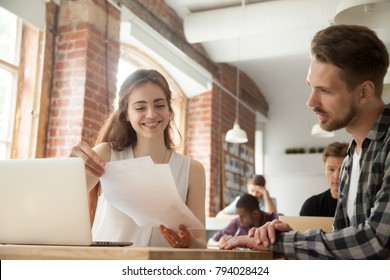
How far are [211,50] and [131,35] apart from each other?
1829mm

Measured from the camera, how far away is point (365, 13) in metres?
2.55

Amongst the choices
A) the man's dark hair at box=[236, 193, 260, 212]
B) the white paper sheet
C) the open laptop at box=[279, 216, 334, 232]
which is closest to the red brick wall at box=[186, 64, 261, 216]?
the man's dark hair at box=[236, 193, 260, 212]

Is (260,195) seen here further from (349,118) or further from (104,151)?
(349,118)

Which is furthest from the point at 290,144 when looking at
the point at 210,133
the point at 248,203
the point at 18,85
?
the point at 18,85

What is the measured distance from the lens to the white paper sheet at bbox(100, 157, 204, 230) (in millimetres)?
1199

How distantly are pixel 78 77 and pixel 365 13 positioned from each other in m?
2.24

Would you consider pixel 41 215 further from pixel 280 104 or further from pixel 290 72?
pixel 280 104

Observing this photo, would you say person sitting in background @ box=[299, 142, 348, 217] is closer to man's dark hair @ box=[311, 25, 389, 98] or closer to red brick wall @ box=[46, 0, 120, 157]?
man's dark hair @ box=[311, 25, 389, 98]

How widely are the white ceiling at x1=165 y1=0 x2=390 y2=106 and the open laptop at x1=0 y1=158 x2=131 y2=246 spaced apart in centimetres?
374

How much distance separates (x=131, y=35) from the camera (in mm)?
4480

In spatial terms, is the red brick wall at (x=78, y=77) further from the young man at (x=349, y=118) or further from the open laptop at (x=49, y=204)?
the young man at (x=349, y=118)

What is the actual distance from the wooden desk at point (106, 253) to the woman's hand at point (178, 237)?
28 centimetres
